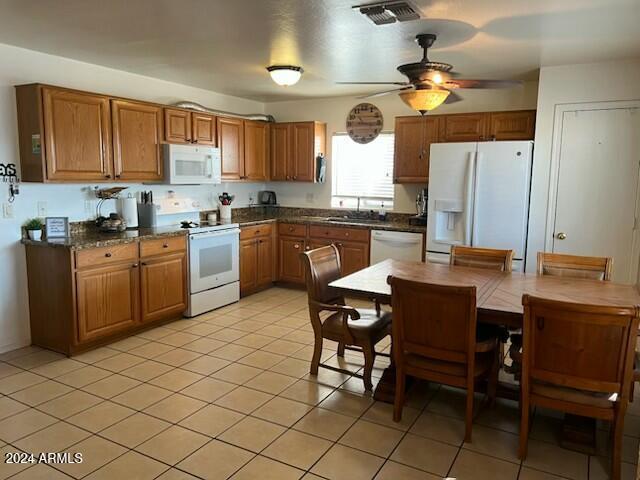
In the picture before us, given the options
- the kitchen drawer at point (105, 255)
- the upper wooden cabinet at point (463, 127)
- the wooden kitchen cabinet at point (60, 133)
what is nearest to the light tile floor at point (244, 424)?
the kitchen drawer at point (105, 255)

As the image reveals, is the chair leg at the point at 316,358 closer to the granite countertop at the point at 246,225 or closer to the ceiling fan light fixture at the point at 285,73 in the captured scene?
the granite countertop at the point at 246,225

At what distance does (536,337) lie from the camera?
2.31 metres

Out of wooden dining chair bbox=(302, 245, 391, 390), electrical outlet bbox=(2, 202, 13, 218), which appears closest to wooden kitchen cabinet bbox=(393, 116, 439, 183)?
wooden dining chair bbox=(302, 245, 391, 390)

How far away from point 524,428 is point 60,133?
3.84 meters

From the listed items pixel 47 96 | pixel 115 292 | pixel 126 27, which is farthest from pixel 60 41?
pixel 115 292

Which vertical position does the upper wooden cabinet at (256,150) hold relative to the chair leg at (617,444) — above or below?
above

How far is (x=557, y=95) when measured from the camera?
4309 mm

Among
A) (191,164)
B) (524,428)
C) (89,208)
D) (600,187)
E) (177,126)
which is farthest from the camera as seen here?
(191,164)

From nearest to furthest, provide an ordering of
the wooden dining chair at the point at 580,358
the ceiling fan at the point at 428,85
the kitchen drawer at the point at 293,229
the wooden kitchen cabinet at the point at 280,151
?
1. the wooden dining chair at the point at 580,358
2. the ceiling fan at the point at 428,85
3. the kitchen drawer at the point at 293,229
4. the wooden kitchen cabinet at the point at 280,151

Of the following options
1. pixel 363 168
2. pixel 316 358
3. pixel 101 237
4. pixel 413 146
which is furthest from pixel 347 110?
pixel 316 358

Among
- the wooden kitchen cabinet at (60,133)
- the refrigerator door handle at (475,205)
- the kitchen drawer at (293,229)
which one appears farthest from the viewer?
the kitchen drawer at (293,229)

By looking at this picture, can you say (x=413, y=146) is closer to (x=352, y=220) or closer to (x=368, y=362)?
(x=352, y=220)

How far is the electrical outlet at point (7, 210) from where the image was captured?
3797 mm

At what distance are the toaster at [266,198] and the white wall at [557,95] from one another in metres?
3.47
